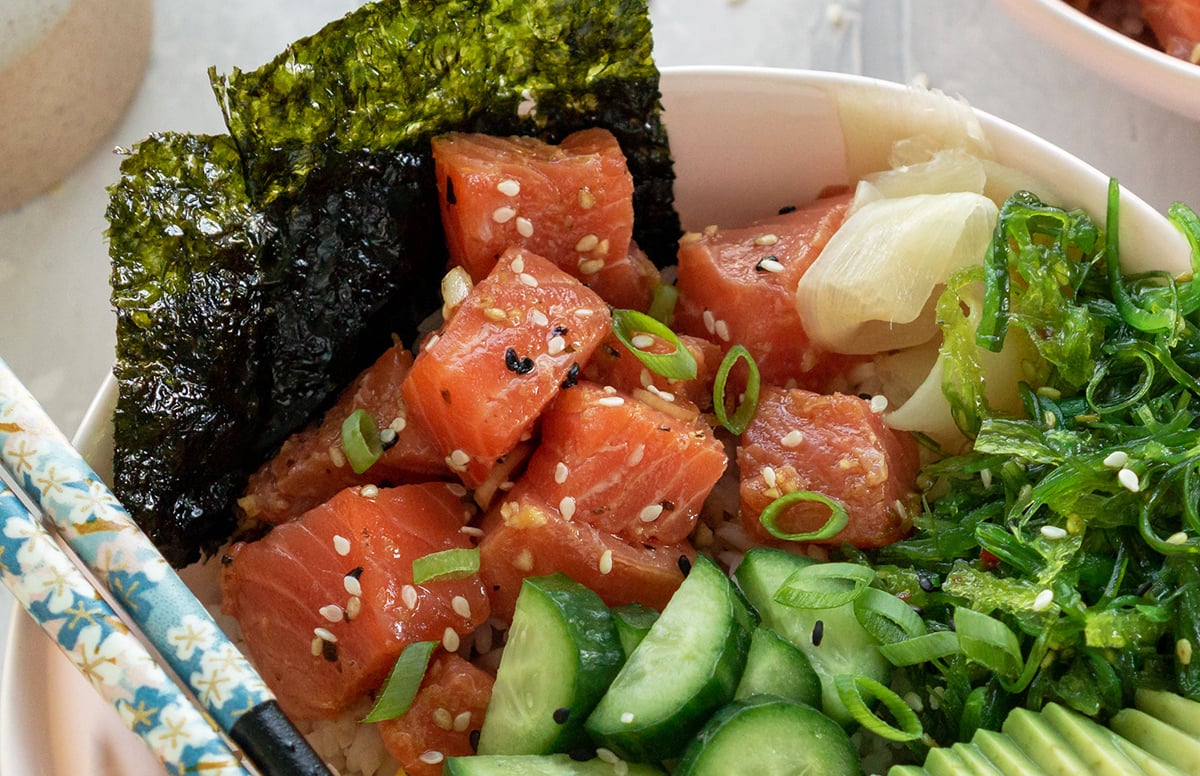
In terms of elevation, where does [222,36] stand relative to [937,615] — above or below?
above

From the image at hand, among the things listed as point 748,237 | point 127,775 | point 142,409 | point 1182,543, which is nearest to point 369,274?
point 142,409

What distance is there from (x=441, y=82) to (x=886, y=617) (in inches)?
47.1

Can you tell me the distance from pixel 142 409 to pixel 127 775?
602 millimetres

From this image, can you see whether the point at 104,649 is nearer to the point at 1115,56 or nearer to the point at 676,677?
the point at 676,677

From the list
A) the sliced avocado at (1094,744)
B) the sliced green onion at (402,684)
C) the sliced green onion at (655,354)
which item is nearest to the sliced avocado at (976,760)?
the sliced avocado at (1094,744)

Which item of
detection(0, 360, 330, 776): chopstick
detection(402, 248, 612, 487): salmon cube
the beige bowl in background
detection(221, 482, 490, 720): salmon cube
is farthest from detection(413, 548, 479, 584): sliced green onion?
the beige bowl in background

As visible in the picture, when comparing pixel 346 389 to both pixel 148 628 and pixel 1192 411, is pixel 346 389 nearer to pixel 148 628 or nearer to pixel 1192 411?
pixel 148 628

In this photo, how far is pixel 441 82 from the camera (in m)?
2.01

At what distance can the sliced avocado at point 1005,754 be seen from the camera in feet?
5.20

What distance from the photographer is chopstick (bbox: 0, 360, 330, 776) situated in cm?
149

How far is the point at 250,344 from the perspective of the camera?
200cm

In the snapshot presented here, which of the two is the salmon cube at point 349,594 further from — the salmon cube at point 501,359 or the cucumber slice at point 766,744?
the cucumber slice at point 766,744

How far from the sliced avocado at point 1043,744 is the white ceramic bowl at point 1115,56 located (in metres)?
1.32

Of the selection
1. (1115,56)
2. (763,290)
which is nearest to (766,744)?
(763,290)
